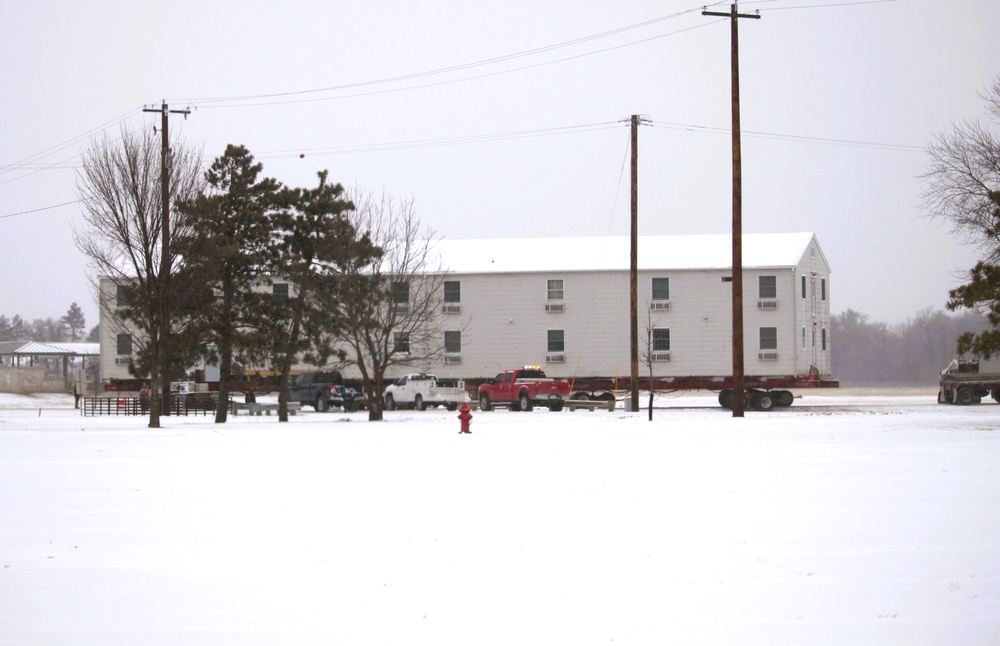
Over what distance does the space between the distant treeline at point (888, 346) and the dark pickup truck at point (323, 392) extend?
8954 centimetres

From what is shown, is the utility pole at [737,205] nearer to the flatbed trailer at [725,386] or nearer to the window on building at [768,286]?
the flatbed trailer at [725,386]

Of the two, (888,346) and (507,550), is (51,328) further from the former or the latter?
(507,550)

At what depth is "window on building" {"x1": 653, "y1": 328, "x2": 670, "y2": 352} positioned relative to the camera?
1866 inches

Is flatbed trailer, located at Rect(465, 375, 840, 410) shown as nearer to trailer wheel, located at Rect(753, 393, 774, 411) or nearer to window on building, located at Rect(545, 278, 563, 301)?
trailer wheel, located at Rect(753, 393, 774, 411)

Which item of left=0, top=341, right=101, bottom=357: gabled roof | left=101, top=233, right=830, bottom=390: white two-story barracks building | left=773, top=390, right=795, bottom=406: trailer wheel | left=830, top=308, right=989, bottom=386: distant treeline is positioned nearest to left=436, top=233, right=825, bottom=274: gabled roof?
left=101, top=233, right=830, bottom=390: white two-story barracks building

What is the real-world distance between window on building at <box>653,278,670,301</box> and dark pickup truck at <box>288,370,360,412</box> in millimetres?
14474

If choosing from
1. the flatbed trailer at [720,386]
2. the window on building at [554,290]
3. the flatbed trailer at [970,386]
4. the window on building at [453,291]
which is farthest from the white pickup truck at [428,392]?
the flatbed trailer at [970,386]

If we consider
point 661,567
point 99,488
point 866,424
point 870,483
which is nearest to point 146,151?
point 99,488

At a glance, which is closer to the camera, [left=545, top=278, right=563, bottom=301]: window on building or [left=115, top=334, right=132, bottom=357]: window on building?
[left=545, top=278, right=563, bottom=301]: window on building

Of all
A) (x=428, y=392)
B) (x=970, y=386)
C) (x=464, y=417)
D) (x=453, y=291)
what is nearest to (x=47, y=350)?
(x=453, y=291)

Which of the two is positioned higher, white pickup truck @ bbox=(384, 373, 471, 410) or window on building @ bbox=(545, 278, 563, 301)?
window on building @ bbox=(545, 278, 563, 301)

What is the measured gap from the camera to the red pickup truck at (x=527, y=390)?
42125 millimetres

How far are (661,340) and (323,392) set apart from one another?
1537 cm

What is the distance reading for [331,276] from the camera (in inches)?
1390
